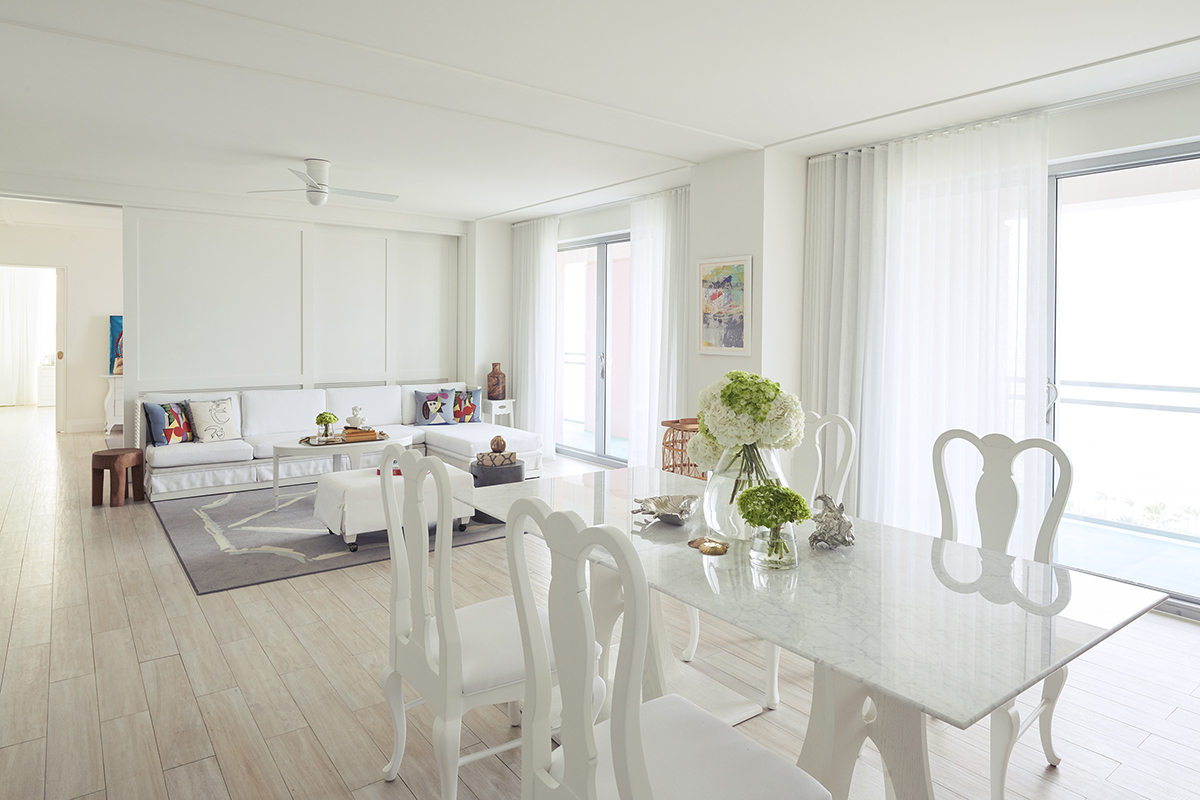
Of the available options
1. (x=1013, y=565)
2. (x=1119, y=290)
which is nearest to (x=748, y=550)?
(x=1013, y=565)

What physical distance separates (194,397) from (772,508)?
5.98 m

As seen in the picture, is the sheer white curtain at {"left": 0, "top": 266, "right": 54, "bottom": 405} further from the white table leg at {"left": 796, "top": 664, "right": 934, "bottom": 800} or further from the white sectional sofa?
the white table leg at {"left": 796, "top": 664, "right": 934, "bottom": 800}

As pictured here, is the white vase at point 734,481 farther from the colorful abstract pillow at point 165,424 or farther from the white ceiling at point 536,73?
the colorful abstract pillow at point 165,424

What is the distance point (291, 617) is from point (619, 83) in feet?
9.72

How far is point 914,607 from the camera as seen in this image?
153 centimetres

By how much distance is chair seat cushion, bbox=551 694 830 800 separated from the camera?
53.7 inches

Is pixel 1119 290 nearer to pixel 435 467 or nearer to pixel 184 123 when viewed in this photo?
pixel 435 467

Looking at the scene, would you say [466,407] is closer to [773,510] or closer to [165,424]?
[165,424]

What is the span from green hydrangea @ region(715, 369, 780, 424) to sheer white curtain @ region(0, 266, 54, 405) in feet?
41.9

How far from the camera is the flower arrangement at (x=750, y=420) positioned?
6.02ft

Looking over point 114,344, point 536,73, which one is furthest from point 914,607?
point 114,344

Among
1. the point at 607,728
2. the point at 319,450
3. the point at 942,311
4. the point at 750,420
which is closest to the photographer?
the point at 607,728

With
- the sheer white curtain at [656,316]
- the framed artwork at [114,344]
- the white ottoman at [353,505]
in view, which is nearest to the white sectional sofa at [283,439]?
the white ottoman at [353,505]

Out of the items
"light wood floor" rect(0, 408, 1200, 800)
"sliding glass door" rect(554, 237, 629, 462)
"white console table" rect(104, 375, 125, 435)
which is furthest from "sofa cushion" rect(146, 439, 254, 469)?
"white console table" rect(104, 375, 125, 435)
